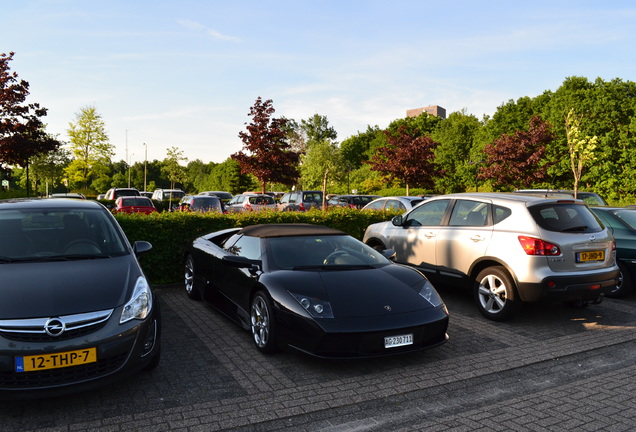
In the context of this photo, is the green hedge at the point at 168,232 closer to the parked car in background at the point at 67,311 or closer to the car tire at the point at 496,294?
the parked car in background at the point at 67,311

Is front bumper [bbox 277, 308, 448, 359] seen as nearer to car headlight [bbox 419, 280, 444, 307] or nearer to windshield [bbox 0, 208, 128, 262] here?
car headlight [bbox 419, 280, 444, 307]

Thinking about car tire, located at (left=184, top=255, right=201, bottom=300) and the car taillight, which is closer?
the car taillight

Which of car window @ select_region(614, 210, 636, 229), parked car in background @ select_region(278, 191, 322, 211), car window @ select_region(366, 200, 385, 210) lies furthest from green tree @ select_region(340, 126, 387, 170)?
car window @ select_region(614, 210, 636, 229)

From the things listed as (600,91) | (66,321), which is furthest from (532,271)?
(600,91)

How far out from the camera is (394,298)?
4.99 metres

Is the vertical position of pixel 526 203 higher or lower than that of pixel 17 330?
higher

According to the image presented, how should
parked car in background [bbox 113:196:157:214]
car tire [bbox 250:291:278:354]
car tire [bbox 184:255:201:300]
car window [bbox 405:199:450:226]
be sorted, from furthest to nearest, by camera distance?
1. parked car in background [bbox 113:196:157:214]
2. car window [bbox 405:199:450:226]
3. car tire [bbox 184:255:201:300]
4. car tire [bbox 250:291:278:354]

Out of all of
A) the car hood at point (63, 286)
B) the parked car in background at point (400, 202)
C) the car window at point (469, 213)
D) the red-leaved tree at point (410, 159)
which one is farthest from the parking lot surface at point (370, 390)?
the red-leaved tree at point (410, 159)

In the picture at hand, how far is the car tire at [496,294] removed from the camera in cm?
641

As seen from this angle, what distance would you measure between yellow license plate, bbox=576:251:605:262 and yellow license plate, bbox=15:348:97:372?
5801 mm

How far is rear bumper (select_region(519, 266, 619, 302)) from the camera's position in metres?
6.09

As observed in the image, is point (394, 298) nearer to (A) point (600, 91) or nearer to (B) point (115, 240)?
(B) point (115, 240)

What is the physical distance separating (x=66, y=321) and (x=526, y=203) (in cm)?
567

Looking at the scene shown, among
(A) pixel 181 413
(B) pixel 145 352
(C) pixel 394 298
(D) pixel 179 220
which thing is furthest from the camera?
(D) pixel 179 220
